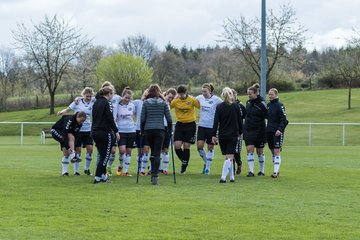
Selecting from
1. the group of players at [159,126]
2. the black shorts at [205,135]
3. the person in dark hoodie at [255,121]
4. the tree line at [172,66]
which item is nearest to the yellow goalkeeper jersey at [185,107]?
the group of players at [159,126]

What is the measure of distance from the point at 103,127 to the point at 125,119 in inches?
72.4

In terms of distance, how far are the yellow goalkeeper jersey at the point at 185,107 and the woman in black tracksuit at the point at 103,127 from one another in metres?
2.55

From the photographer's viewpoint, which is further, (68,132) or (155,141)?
(68,132)

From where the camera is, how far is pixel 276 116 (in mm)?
15758

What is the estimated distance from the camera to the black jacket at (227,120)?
14336mm

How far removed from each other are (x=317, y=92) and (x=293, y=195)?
5512 cm

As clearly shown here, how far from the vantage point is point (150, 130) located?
46.5 ft

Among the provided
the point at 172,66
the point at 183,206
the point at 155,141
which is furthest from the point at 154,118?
the point at 172,66

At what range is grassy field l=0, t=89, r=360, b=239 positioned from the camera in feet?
27.8

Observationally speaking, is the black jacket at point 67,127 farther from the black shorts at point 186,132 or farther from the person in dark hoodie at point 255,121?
the person in dark hoodie at point 255,121

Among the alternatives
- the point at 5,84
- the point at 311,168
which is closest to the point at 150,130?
the point at 311,168

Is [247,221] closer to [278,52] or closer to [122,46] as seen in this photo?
[278,52]

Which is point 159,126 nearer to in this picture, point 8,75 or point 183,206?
point 183,206

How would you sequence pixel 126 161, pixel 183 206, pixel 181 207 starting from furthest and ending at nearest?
pixel 126 161
pixel 183 206
pixel 181 207
